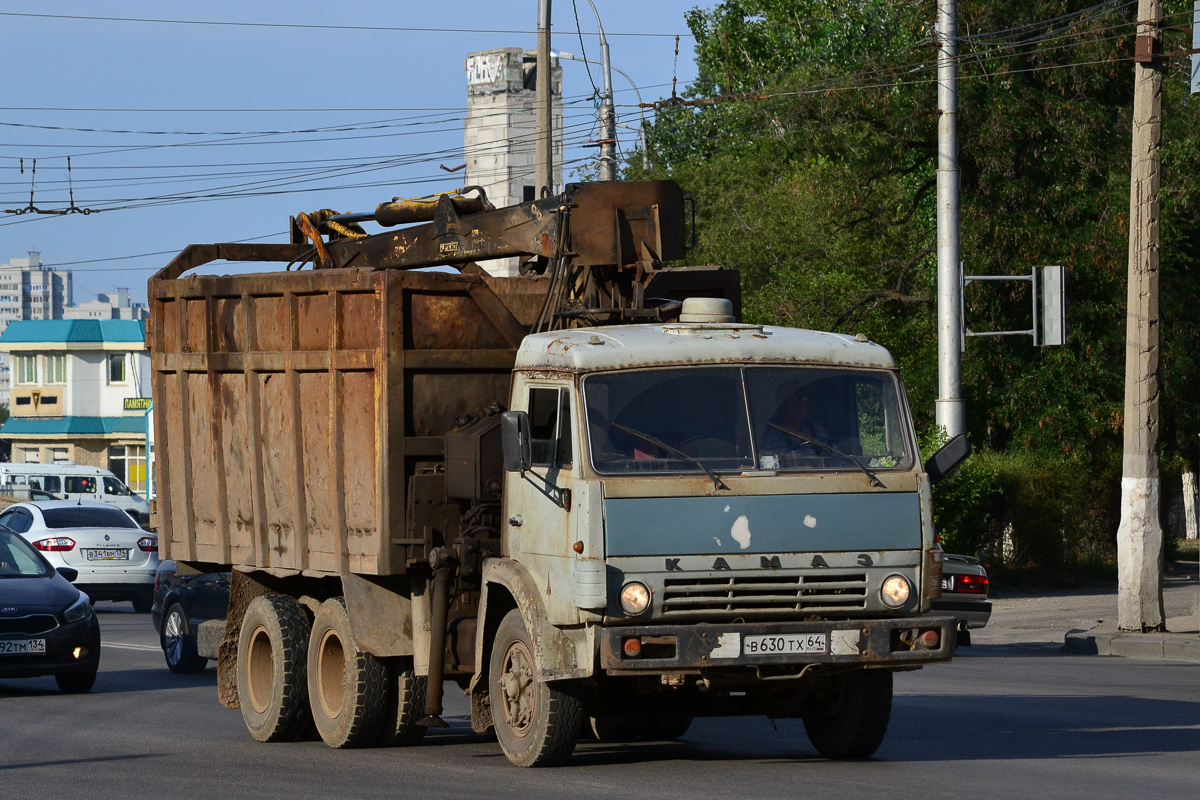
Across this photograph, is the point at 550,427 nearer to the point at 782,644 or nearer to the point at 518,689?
the point at 518,689

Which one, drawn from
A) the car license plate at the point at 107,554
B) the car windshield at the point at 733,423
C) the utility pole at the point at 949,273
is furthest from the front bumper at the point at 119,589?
the car windshield at the point at 733,423

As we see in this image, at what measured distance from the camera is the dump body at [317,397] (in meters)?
10.5

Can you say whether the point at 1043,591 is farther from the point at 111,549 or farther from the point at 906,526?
the point at 906,526

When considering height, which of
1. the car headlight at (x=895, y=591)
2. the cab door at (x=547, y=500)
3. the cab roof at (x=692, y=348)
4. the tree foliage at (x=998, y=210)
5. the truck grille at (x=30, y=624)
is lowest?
the truck grille at (x=30, y=624)

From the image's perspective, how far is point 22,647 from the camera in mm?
15062

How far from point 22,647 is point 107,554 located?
38.2 feet

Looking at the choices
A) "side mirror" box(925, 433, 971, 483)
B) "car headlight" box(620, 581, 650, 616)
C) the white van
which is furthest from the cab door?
the white van

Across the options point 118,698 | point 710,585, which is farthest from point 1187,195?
point 710,585

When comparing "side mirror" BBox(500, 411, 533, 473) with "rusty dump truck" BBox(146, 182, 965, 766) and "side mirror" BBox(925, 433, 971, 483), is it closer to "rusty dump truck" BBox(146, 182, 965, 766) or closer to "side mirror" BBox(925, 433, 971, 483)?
"rusty dump truck" BBox(146, 182, 965, 766)

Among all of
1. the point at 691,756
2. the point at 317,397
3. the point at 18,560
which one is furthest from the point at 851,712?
the point at 18,560

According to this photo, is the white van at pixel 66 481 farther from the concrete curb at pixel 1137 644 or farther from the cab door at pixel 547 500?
the cab door at pixel 547 500

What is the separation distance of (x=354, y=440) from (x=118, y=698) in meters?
5.47

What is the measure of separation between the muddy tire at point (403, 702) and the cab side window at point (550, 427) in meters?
2.11

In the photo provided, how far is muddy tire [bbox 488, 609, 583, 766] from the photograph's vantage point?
9398mm
